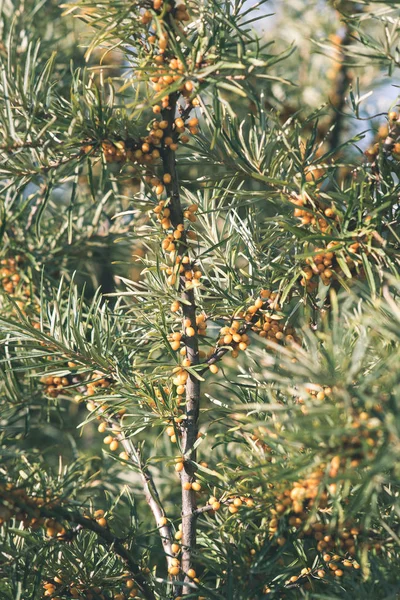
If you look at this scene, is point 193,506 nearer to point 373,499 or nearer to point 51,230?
point 373,499

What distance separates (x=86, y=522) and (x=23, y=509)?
0.06 meters

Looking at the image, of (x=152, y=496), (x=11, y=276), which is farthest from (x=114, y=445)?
(x=11, y=276)

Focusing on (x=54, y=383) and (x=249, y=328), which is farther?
(x=54, y=383)

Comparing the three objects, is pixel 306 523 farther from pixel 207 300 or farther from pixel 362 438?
pixel 207 300

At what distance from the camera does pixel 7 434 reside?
26.1 inches

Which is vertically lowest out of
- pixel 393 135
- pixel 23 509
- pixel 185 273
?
pixel 23 509

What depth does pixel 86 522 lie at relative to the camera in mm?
475

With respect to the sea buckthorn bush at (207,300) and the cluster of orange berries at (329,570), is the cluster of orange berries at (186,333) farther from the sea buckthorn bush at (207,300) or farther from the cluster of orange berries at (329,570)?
the cluster of orange berries at (329,570)

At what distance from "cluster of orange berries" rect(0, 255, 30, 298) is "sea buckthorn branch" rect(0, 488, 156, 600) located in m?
0.30

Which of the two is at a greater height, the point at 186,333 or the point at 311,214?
the point at 311,214

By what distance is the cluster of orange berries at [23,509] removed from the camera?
0.43 meters

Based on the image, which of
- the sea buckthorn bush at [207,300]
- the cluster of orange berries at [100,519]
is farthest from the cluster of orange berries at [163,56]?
the cluster of orange berries at [100,519]

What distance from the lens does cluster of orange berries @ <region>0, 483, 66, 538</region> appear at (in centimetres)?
43

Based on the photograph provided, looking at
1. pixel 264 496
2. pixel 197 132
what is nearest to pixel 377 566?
pixel 264 496
